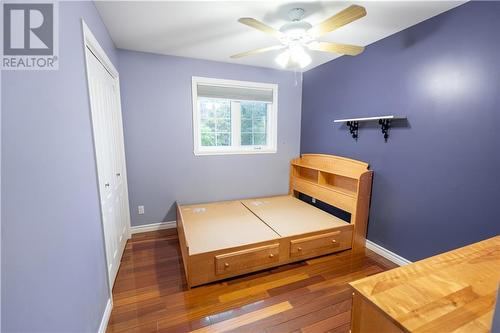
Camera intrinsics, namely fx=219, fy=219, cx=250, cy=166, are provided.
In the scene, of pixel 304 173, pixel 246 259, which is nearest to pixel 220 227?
pixel 246 259

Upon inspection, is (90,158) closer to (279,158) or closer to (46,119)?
(46,119)

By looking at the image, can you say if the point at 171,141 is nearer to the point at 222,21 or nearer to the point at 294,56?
the point at 222,21

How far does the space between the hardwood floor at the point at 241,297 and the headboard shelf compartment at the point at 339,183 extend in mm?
495

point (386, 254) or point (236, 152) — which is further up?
point (236, 152)

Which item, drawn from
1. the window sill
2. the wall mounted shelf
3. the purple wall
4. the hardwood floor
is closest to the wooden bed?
the hardwood floor

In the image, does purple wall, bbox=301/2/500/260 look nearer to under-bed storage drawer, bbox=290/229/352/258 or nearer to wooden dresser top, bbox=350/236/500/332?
under-bed storage drawer, bbox=290/229/352/258

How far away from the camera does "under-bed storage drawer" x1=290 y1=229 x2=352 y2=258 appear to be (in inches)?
94.1

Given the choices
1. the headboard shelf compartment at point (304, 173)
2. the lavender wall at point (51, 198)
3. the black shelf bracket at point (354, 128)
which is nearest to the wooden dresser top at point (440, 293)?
the lavender wall at point (51, 198)

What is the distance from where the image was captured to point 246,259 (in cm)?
217

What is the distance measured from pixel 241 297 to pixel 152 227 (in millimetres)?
1871

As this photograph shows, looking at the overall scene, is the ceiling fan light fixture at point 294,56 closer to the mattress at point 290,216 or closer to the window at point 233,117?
the window at point 233,117

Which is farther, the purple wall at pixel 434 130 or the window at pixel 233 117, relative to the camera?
the window at pixel 233 117

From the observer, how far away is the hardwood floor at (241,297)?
1635 millimetres

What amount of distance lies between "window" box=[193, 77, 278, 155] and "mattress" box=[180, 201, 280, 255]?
864 mm
